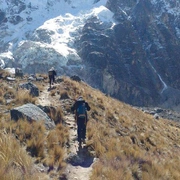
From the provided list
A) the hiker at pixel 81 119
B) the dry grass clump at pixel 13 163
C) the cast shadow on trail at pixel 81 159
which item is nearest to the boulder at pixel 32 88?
the hiker at pixel 81 119

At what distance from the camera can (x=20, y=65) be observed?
188 m

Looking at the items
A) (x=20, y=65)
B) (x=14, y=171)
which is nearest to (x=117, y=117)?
(x=14, y=171)

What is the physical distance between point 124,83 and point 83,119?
177923 millimetres

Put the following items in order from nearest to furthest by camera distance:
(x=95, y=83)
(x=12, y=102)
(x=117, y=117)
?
(x=12, y=102) → (x=117, y=117) → (x=95, y=83)

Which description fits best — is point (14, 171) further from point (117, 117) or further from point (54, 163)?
point (117, 117)

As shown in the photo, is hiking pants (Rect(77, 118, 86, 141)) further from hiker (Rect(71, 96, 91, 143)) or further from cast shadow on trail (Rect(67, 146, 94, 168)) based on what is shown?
cast shadow on trail (Rect(67, 146, 94, 168))

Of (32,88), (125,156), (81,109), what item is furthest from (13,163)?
(32,88)

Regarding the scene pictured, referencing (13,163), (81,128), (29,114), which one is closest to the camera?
(13,163)

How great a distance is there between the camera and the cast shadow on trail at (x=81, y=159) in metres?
10.0

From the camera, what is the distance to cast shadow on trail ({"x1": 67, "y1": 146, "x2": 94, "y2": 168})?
10000 mm

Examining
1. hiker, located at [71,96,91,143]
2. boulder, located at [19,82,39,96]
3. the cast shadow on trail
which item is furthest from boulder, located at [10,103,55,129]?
boulder, located at [19,82,39,96]

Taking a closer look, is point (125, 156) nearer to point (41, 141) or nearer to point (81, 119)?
point (81, 119)

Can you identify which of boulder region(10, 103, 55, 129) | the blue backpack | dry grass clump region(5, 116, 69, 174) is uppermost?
the blue backpack

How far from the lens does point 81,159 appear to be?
10.4 meters
